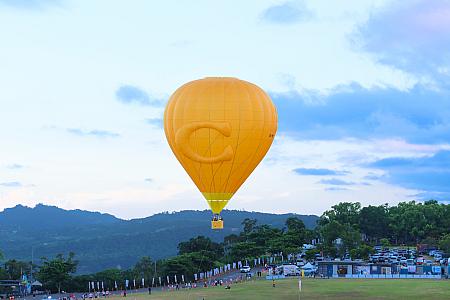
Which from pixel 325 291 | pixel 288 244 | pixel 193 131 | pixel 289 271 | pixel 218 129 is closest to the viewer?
pixel 218 129

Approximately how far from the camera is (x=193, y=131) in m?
66.2

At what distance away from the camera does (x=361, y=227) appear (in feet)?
561

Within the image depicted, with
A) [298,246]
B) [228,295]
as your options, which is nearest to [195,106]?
[228,295]

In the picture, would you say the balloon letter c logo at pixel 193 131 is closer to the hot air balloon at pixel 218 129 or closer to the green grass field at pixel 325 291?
the hot air balloon at pixel 218 129

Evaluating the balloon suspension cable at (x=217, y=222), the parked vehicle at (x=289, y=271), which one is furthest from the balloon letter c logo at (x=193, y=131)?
the parked vehicle at (x=289, y=271)

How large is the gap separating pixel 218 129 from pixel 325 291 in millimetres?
25782

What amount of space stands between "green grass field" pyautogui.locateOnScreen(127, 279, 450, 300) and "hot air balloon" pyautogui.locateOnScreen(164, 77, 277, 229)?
1485 cm

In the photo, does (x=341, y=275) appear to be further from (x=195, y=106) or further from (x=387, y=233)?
(x=387, y=233)

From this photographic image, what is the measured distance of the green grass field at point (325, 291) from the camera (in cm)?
7797

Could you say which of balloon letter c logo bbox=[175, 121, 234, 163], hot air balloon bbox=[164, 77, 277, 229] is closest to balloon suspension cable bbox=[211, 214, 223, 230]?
hot air balloon bbox=[164, 77, 277, 229]

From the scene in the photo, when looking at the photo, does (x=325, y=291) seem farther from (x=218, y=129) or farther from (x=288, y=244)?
(x=288, y=244)

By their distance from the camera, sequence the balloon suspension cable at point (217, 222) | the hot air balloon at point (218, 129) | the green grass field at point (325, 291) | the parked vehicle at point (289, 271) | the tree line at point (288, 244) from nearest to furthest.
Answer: the hot air balloon at point (218, 129) < the balloon suspension cable at point (217, 222) < the green grass field at point (325, 291) < the parked vehicle at point (289, 271) < the tree line at point (288, 244)

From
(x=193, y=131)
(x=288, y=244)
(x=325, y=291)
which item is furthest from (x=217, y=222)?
(x=288, y=244)

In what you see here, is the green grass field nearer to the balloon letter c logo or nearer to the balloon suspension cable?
the balloon suspension cable
